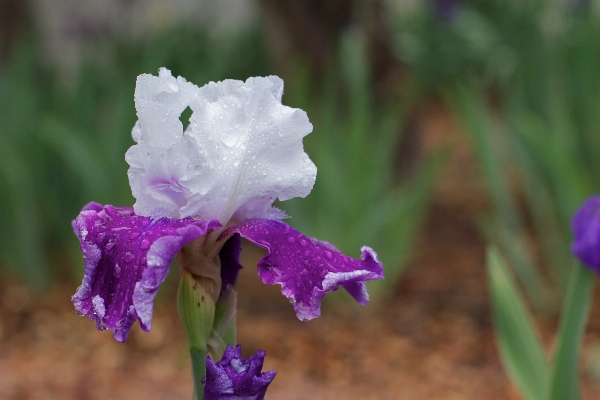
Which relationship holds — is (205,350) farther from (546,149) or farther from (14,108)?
(14,108)

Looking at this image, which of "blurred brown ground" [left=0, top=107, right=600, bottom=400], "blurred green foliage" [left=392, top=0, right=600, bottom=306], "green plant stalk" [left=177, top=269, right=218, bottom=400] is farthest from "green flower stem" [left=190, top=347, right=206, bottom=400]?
"blurred green foliage" [left=392, top=0, right=600, bottom=306]

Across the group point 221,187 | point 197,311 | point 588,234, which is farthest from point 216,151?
point 588,234

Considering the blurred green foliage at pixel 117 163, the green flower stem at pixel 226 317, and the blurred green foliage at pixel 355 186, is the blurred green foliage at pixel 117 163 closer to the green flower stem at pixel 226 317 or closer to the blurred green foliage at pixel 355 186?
the blurred green foliage at pixel 355 186

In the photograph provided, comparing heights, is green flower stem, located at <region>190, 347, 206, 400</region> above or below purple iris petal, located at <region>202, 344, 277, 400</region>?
below

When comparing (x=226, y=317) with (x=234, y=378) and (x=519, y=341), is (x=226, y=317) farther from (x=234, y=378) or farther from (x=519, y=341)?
(x=519, y=341)

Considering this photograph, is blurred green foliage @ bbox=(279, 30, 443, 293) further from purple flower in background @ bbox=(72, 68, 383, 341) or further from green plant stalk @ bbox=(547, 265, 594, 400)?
purple flower in background @ bbox=(72, 68, 383, 341)

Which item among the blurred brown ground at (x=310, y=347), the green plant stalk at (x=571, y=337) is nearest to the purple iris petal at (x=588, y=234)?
the green plant stalk at (x=571, y=337)
